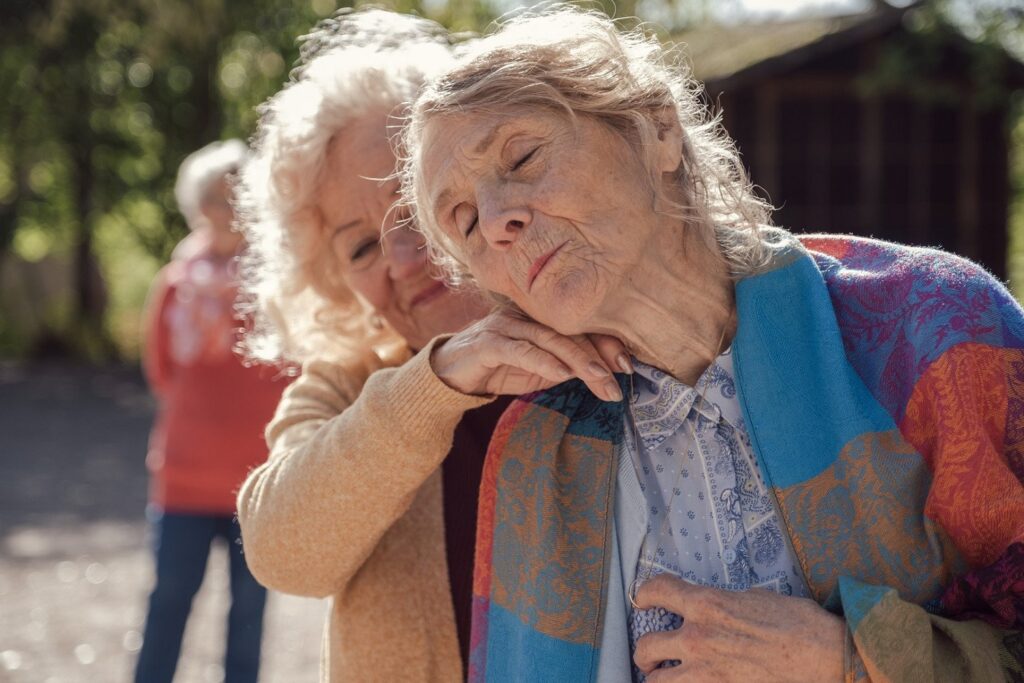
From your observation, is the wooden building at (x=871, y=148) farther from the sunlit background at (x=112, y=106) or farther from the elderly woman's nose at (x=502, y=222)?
the elderly woman's nose at (x=502, y=222)

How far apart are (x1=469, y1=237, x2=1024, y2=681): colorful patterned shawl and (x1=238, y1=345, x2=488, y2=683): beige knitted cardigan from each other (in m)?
0.18

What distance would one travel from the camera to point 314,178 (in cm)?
222

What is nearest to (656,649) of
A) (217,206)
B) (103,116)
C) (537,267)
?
(537,267)

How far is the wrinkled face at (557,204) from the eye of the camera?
163 centimetres

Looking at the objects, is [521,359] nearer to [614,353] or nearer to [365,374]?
[614,353]

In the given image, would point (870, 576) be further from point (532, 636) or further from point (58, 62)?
point (58, 62)

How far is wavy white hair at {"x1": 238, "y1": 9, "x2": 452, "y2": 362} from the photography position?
222 centimetres

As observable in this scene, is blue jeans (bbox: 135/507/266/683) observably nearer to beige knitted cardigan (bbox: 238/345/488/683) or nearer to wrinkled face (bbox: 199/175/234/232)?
wrinkled face (bbox: 199/175/234/232)

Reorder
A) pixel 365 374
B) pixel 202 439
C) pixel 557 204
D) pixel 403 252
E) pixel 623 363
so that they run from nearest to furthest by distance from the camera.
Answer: pixel 557 204 < pixel 623 363 < pixel 403 252 < pixel 365 374 < pixel 202 439

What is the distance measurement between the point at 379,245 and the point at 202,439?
249cm

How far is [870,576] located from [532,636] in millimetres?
480

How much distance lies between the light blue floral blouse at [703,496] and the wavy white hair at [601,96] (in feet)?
0.68

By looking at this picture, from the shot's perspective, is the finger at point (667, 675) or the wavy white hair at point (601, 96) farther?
the wavy white hair at point (601, 96)

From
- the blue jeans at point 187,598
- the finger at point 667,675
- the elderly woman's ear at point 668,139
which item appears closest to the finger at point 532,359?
the elderly woman's ear at point 668,139
